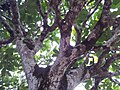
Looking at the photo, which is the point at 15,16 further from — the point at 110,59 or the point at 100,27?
the point at 110,59

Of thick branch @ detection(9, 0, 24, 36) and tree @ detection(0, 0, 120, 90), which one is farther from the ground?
thick branch @ detection(9, 0, 24, 36)

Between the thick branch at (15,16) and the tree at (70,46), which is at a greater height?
the thick branch at (15,16)

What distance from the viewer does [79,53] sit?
8.70 ft

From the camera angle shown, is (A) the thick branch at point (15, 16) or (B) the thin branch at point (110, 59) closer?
(B) the thin branch at point (110, 59)

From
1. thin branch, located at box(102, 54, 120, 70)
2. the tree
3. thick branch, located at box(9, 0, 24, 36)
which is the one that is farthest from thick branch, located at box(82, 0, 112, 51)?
thick branch, located at box(9, 0, 24, 36)

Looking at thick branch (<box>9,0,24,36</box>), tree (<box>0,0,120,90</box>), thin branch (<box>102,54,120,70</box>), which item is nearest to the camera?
tree (<box>0,0,120,90</box>)

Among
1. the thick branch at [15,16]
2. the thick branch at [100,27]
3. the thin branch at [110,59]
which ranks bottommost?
the thin branch at [110,59]

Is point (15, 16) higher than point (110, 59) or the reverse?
higher

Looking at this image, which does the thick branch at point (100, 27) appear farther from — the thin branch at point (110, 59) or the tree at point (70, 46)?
the thin branch at point (110, 59)

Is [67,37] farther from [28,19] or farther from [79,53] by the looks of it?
[28,19]

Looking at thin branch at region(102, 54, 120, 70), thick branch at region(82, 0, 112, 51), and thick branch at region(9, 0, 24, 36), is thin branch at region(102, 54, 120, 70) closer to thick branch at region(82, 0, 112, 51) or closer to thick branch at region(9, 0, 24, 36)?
thick branch at region(82, 0, 112, 51)

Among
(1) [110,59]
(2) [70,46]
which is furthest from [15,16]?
(1) [110,59]

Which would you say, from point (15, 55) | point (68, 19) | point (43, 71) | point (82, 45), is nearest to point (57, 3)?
point (68, 19)

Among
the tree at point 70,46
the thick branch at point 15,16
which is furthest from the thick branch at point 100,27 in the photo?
the thick branch at point 15,16
